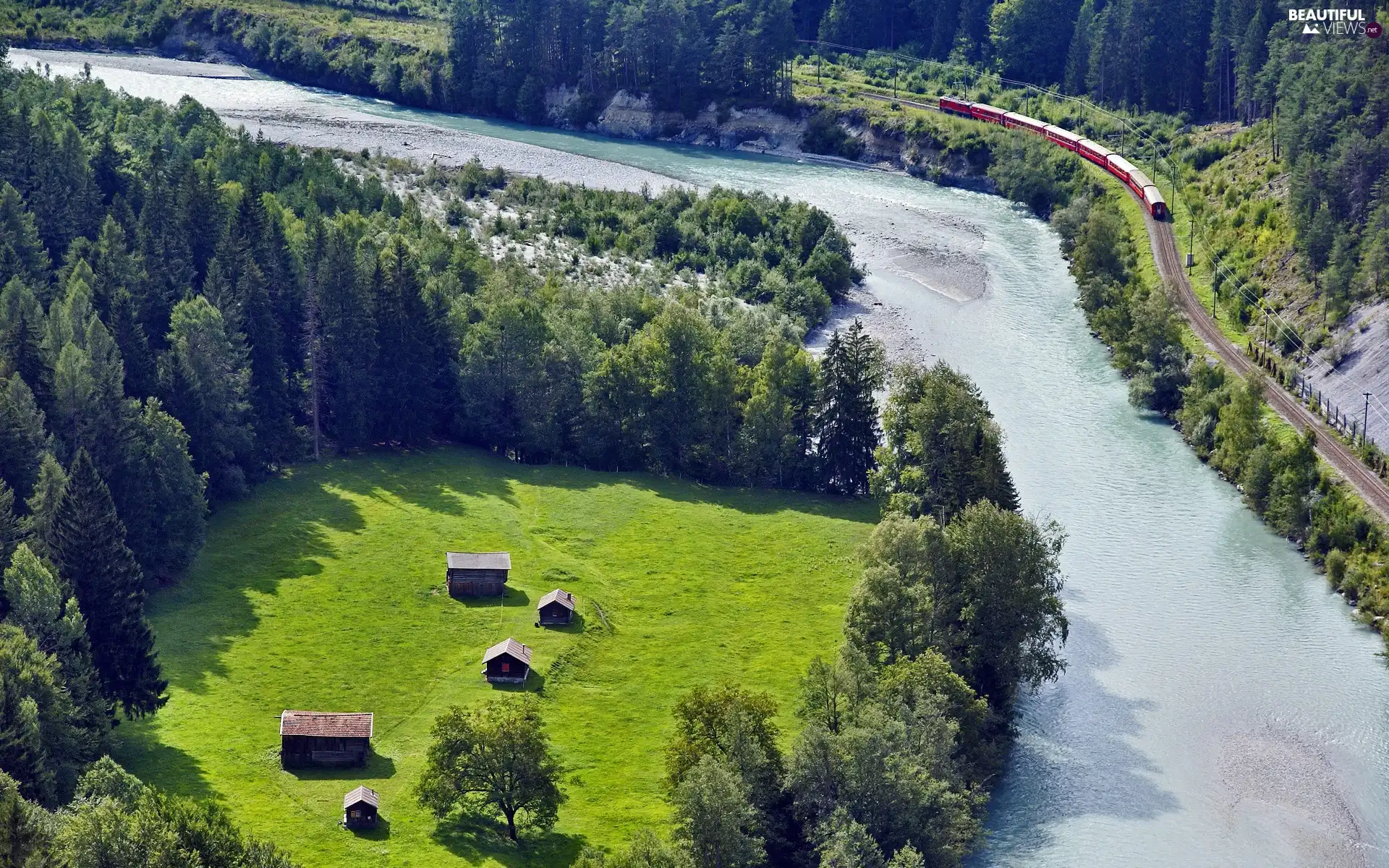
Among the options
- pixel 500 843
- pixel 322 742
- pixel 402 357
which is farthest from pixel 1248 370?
pixel 322 742

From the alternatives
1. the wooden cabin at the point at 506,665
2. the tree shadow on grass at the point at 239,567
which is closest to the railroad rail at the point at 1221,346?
the wooden cabin at the point at 506,665

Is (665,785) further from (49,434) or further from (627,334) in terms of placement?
(627,334)

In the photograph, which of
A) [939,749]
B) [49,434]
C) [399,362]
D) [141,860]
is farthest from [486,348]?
[141,860]

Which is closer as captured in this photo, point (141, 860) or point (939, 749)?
point (141, 860)

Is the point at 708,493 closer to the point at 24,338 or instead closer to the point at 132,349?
the point at 132,349

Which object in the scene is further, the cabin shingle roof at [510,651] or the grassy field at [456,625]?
the cabin shingle roof at [510,651]

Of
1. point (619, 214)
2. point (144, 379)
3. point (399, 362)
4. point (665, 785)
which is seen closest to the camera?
point (665, 785)

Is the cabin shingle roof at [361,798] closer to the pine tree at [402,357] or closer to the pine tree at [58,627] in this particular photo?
the pine tree at [58,627]
